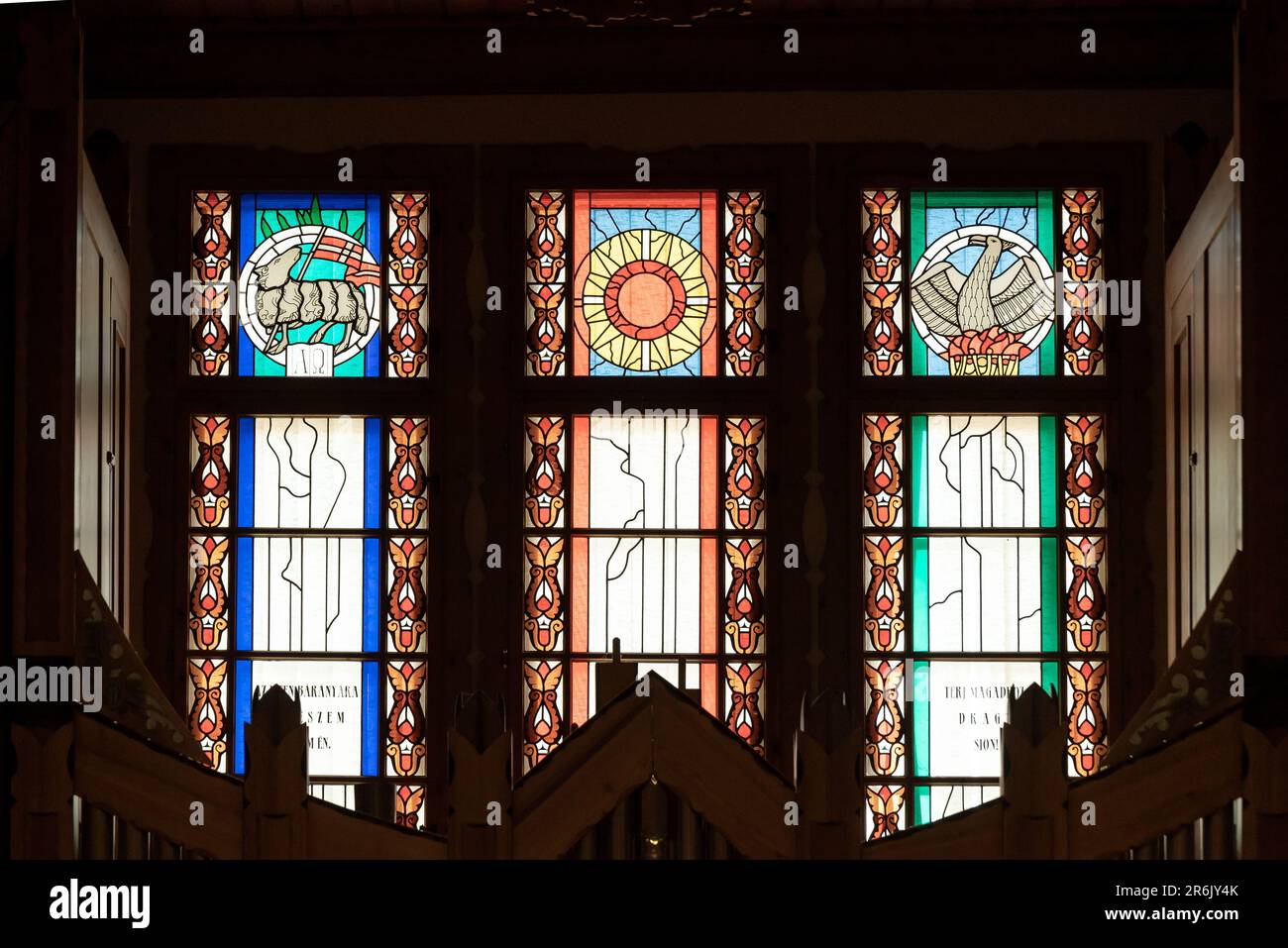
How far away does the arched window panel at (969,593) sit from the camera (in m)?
4.29

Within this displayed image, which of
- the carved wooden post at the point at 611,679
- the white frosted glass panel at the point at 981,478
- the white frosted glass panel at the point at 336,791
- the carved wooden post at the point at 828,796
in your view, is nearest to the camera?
the carved wooden post at the point at 828,796

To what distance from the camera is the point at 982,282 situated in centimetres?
441

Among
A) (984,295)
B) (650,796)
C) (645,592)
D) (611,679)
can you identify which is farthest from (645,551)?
(650,796)

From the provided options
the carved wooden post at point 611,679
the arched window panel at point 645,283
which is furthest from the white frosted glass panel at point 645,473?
the carved wooden post at point 611,679

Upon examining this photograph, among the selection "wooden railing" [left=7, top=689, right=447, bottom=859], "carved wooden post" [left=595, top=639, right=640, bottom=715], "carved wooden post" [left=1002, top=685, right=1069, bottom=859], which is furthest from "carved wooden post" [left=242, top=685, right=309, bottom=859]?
"carved wooden post" [left=1002, top=685, right=1069, bottom=859]

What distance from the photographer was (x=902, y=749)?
14.1 feet

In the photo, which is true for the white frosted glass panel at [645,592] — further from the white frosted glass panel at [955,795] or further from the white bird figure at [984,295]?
the white bird figure at [984,295]

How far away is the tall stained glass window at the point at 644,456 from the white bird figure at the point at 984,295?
1.65 ft

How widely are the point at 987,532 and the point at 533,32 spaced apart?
1982mm

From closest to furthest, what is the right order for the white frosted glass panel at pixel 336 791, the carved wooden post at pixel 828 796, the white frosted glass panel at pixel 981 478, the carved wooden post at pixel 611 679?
the carved wooden post at pixel 828 796, the carved wooden post at pixel 611 679, the white frosted glass panel at pixel 336 791, the white frosted glass panel at pixel 981 478

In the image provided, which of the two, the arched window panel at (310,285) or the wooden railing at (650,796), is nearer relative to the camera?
the wooden railing at (650,796)

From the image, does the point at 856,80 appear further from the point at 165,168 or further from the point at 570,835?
the point at 570,835

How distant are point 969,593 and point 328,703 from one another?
1.89 metres
